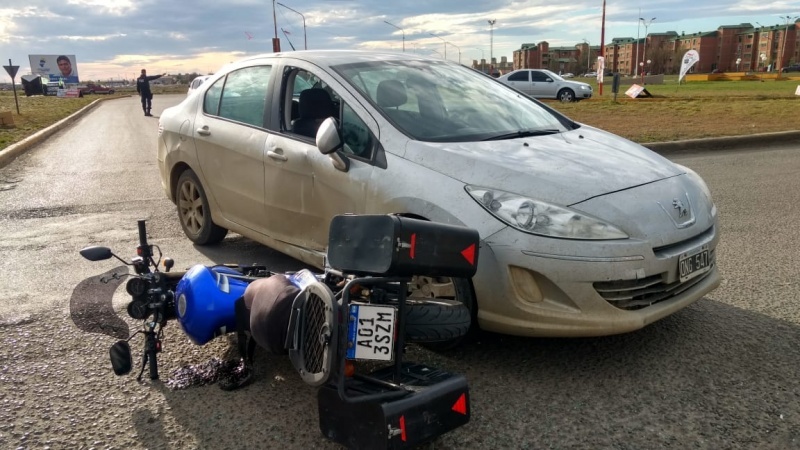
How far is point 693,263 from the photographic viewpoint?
3.19m

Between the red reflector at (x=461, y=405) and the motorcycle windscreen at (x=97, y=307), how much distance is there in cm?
197

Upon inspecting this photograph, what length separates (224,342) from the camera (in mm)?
3596

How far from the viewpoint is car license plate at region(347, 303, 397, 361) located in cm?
237

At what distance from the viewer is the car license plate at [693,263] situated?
123 inches

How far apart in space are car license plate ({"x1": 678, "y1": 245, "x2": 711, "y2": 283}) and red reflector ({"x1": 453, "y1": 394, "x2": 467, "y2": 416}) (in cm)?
131

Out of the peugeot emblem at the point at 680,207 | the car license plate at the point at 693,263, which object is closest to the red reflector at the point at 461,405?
the car license plate at the point at 693,263

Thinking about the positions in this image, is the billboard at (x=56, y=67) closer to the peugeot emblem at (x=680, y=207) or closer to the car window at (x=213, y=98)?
the car window at (x=213, y=98)

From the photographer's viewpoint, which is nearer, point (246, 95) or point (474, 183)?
point (474, 183)

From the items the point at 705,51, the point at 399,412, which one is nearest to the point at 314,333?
the point at 399,412

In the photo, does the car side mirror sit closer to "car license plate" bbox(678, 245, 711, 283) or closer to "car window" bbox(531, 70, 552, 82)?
"car license plate" bbox(678, 245, 711, 283)

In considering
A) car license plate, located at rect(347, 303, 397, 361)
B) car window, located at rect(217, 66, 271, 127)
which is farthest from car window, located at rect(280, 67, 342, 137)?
car license plate, located at rect(347, 303, 397, 361)

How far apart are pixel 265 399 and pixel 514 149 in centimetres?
176

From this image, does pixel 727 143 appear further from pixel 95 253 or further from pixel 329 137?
pixel 95 253

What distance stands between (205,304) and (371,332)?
→ 3.43ft
